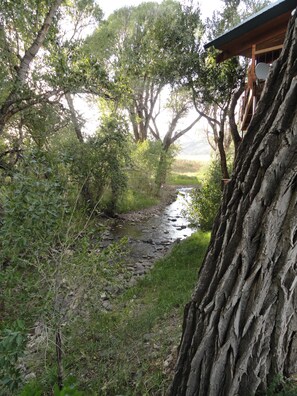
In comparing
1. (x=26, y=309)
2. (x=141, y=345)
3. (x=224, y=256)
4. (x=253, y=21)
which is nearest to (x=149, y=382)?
(x=141, y=345)

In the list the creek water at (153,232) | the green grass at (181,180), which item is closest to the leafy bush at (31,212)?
the creek water at (153,232)

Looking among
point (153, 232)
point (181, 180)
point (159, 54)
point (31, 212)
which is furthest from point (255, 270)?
point (181, 180)

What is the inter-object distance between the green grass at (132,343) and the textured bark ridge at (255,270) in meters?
1.09

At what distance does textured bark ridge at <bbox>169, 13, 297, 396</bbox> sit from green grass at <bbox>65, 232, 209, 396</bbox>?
1.09 m

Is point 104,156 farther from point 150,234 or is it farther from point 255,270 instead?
point 255,270

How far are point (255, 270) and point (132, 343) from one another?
2.56 m

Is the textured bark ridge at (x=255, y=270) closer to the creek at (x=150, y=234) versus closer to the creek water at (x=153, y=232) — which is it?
the creek at (x=150, y=234)

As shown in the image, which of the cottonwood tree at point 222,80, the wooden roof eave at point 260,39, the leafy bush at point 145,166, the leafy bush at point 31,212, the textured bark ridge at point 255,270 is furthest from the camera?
the leafy bush at point 145,166

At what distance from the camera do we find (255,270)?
5.14 feet

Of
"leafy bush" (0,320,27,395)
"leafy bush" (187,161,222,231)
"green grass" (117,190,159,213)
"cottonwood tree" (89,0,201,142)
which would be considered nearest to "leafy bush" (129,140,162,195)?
"green grass" (117,190,159,213)

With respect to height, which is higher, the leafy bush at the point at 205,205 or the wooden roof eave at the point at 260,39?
the wooden roof eave at the point at 260,39

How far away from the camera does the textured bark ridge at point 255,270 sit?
1.47 m

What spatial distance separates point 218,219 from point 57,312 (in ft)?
5.79

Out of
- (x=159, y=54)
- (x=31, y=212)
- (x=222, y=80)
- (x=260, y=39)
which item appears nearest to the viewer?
(x=31, y=212)
